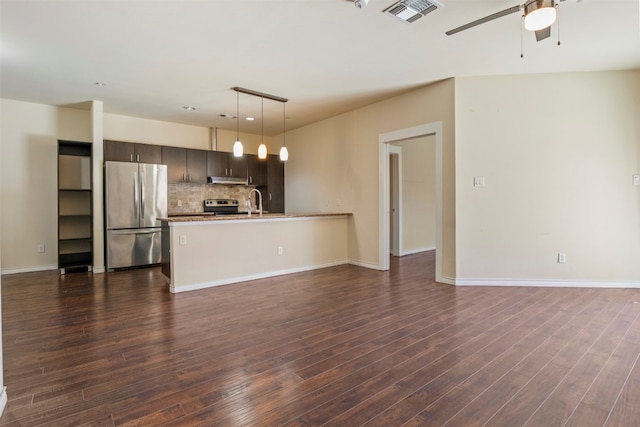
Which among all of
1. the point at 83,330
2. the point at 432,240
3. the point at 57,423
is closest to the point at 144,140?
the point at 83,330

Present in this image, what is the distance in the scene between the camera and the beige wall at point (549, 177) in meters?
4.11

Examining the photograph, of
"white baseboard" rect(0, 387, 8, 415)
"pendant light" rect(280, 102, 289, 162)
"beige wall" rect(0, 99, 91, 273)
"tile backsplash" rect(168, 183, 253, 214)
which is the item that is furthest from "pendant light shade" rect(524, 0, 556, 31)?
"beige wall" rect(0, 99, 91, 273)

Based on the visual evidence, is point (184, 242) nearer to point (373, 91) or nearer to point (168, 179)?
point (168, 179)

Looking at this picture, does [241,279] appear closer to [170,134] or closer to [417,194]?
[170,134]

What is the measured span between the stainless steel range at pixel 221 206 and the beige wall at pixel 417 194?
3809mm

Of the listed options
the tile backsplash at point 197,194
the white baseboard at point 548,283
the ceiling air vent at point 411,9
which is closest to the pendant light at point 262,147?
the tile backsplash at point 197,194

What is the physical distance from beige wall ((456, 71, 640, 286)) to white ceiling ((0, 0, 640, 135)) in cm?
33

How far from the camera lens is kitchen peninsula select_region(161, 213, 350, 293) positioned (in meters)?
4.14

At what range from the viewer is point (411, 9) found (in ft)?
8.86

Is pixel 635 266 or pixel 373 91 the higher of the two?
pixel 373 91

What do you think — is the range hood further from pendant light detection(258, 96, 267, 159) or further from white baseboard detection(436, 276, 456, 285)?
white baseboard detection(436, 276, 456, 285)

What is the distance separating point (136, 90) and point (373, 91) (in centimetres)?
349

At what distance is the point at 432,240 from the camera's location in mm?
7680

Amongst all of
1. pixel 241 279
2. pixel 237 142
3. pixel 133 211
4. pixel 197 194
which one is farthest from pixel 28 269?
pixel 237 142
